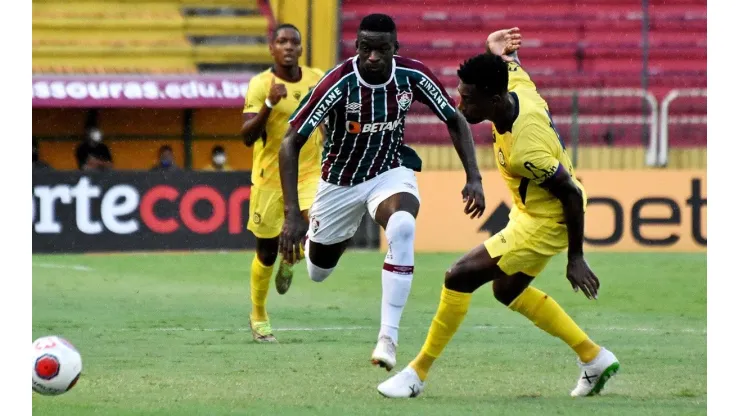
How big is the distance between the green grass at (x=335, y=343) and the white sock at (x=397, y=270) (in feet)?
1.45

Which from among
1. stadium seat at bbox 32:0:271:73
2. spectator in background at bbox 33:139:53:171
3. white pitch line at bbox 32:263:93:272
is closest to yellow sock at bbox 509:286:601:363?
white pitch line at bbox 32:263:93:272

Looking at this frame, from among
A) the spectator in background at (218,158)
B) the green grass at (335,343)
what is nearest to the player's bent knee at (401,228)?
the green grass at (335,343)

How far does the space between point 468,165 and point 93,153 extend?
12.7 m

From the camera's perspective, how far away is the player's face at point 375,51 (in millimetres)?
7965

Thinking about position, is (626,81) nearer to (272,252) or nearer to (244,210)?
(244,210)

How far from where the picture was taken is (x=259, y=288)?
10.3 metres

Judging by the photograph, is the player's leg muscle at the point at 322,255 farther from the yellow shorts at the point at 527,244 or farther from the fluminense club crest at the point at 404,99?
the yellow shorts at the point at 527,244

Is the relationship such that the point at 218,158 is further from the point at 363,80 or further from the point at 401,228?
the point at 401,228

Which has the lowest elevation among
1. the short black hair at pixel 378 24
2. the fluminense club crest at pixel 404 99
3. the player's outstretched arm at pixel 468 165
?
A: the player's outstretched arm at pixel 468 165

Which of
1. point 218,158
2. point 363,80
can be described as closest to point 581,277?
point 363,80

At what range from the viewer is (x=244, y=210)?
60.4ft

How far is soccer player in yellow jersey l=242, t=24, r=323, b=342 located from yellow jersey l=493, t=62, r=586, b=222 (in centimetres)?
302

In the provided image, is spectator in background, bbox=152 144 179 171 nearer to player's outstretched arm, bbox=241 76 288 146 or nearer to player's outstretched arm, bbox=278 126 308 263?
player's outstretched arm, bbox=241 76 288 146

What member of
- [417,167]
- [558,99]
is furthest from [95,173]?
[417,167]
